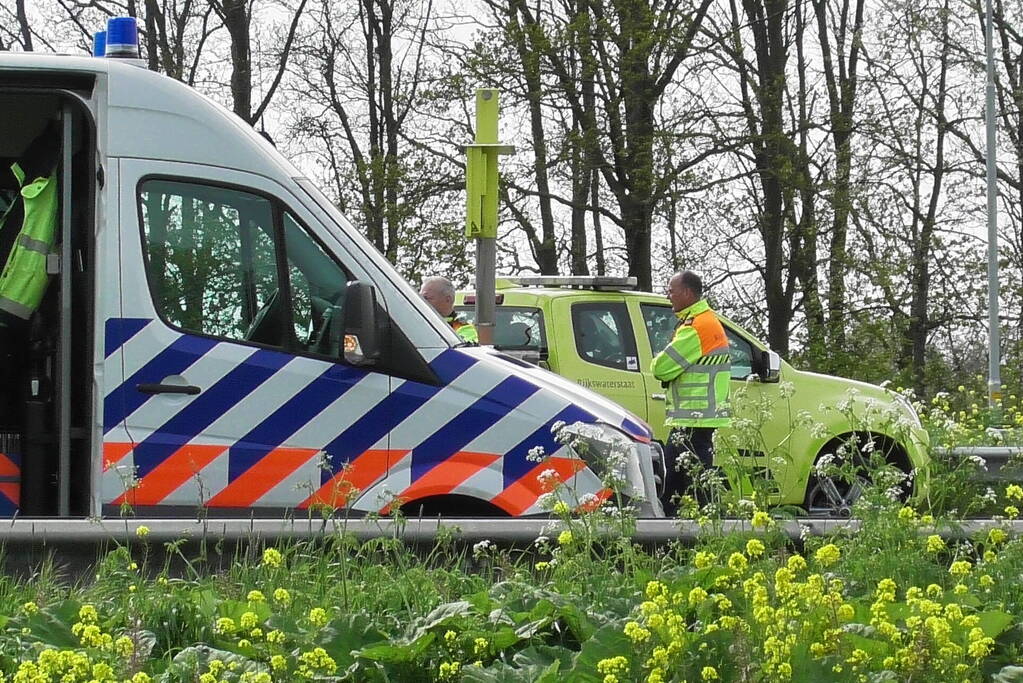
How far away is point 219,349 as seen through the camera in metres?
6.25

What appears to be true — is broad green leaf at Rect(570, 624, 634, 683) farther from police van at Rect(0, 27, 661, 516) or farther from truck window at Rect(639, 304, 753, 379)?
truck window at Rect(639, 304, 753, 379)

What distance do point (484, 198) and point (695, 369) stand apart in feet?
6.76

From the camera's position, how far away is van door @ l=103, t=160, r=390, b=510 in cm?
615

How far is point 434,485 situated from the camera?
6254 millimetres

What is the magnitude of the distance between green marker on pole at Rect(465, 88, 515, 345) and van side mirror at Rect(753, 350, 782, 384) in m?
2.16

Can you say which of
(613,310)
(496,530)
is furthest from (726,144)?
(496,530)

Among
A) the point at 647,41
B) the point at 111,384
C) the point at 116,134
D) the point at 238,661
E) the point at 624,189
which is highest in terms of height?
the point at 647,41

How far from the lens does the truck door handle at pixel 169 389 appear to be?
614cm

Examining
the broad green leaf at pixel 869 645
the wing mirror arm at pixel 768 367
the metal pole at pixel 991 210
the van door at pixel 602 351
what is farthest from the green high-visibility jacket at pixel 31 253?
the metal pole at pixel 991 210

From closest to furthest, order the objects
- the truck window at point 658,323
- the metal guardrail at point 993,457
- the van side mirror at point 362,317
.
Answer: the van side mirror at point 362,317 < the metal guardrail at point 993,457 < the truck window at point 658,323

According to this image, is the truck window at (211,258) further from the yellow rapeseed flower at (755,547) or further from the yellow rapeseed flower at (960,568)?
the yellow rapeseed flower at (960,568)

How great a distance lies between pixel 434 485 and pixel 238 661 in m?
2.86

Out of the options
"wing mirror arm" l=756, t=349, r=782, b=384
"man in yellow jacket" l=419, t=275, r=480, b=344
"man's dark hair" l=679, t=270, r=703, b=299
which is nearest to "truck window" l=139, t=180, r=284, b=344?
"man in yellow jacket" l=419, t=275, r=480, b=344

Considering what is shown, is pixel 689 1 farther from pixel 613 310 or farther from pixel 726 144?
pixel 613 310
